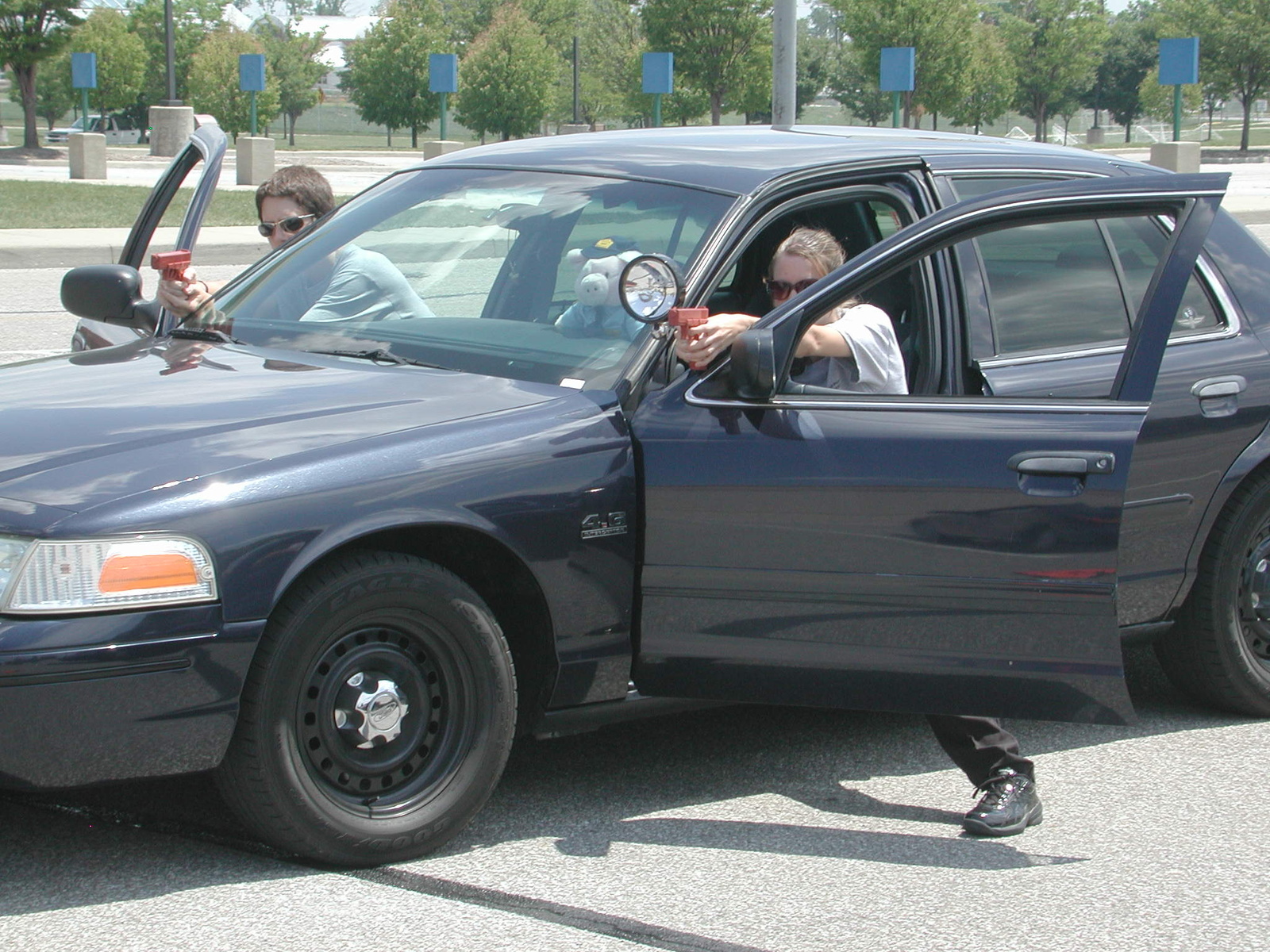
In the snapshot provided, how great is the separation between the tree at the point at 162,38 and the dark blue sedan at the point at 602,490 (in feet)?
203

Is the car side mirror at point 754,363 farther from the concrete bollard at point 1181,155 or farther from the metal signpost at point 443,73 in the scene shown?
the metal signpost at point 443,73

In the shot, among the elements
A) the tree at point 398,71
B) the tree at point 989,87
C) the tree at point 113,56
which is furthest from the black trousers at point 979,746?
the tree at point 989,87

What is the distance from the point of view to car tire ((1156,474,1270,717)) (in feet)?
16.0

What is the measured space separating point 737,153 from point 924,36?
165 feet

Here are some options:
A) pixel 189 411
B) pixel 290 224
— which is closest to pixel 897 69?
pixel 290 224

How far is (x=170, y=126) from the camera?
34.5 meters

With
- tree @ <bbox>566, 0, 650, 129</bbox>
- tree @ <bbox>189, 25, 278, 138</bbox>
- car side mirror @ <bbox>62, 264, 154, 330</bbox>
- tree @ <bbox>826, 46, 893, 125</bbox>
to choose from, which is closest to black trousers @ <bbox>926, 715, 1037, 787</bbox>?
car side mirror @ <bbox>62, 264, 154, 330</bbox>

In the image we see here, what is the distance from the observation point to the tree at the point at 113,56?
188ft

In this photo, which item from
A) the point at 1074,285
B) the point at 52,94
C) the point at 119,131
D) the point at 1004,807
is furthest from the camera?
the point at 119,131

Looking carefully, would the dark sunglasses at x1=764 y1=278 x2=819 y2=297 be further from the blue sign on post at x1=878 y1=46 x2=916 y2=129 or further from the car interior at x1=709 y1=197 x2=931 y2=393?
the blue sign on post at x1=878 y1=46 x2=916 y2=129

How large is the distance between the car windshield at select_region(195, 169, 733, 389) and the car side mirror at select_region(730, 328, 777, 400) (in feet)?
1.16

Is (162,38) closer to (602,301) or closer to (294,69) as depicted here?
(294,69)

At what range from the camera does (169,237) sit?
19.4 metres

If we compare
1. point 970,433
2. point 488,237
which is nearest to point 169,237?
point 488,237
